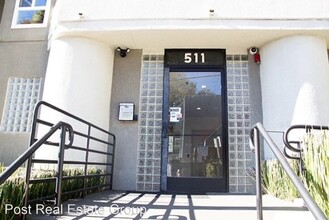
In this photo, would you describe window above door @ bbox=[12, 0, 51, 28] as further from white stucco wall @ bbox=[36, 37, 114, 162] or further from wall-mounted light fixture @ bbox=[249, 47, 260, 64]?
wall-mounted light fixture @ bbox=[249, 47, 260, 64]

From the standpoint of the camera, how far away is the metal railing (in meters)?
2.34

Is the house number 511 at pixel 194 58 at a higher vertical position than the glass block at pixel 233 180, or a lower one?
higher

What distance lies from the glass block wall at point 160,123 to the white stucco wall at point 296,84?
1.47 feet

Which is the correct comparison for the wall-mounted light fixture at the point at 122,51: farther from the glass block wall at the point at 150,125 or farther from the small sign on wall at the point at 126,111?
the small sign on wall at the point at 126,111

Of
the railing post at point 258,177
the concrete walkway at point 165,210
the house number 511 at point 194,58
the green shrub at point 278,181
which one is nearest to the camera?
the railing post at point 258,177

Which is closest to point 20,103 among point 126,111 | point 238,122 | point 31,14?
point 31,14

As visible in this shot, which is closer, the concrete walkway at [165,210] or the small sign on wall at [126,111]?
the concrete walkway at [165,210]

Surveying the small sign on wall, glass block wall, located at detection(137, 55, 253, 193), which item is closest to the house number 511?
glass block wall, located at detection(137, 55, 253, 193)

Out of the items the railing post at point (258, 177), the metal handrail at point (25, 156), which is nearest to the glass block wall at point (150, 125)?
the metal handrail at point (25, 156)

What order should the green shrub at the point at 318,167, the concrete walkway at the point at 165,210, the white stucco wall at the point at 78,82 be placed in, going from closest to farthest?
the green shrub at the point at 318,167 → the concrete walkway at the point at 165,210 → the white stucco wall at the point at 78,82

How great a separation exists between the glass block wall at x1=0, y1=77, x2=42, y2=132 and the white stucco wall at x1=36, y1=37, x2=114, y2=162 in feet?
2.91

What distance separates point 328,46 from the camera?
5.10 metres

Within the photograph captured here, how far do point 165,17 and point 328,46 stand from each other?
124 inches

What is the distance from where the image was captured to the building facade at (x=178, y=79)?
4574mm
